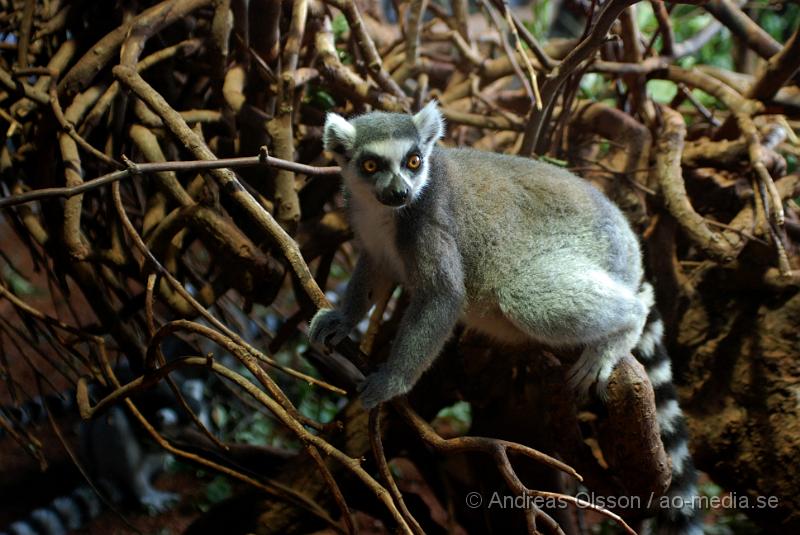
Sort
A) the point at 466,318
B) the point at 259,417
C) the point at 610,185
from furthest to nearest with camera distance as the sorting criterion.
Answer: the point at 259,417 < the point at 610,185 < the point at 466,318

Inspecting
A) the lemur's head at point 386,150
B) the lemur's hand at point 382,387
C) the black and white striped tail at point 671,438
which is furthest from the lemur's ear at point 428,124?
the black and white striped tail at point 671,438

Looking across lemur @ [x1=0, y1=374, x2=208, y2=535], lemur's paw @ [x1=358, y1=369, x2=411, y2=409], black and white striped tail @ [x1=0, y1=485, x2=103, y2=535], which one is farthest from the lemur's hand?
black and white striped tail @ [x1=0, y1=485, x2=103, y2=535]

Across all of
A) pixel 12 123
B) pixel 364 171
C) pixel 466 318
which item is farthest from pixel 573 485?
pixel 12 123

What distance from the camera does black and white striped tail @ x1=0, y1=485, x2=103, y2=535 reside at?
320 cm

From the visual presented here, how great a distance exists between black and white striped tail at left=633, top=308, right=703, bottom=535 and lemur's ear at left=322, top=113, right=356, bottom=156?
5.70 ft

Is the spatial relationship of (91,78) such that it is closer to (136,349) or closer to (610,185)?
(136,349)

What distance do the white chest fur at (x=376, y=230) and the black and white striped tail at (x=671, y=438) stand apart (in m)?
1.31

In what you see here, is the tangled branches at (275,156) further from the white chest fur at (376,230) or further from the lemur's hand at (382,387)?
the white chest fur at (376,230)

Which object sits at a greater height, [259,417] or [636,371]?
[636,371]

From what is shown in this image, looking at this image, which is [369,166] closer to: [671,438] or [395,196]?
[395,196]

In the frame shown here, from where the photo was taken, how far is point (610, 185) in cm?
416

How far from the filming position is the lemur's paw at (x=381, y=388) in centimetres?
247

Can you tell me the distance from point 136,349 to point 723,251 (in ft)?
10.4

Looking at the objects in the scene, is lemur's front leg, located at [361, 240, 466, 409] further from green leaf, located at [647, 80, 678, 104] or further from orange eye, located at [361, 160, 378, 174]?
green leaf, located at [647, 80, 678, 104]
